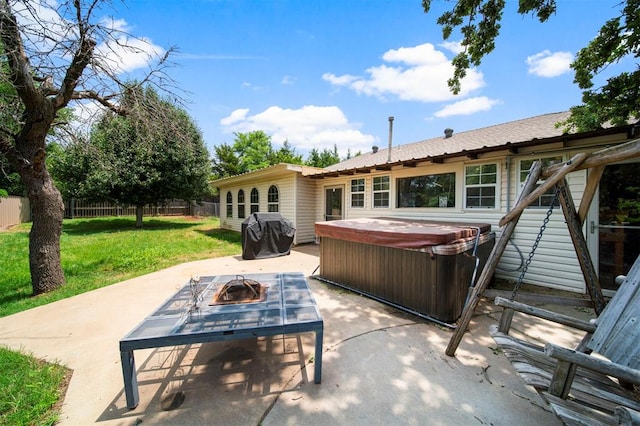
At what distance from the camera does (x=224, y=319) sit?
2.11 metres

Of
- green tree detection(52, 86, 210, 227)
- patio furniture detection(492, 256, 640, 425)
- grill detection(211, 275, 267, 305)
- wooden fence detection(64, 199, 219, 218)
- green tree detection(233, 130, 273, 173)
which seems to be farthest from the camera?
green tree detection(233, 130, 273, 173)

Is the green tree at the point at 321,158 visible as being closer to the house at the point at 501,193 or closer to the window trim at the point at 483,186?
the house at the point at 501,193

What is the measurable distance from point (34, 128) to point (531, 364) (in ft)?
22.4

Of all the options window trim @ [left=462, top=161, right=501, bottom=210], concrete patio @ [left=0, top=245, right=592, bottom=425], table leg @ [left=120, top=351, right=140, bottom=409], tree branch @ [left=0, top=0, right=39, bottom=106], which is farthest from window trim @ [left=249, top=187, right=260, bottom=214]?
table leg @ [left=120, top=351, right=140, bottom=409]

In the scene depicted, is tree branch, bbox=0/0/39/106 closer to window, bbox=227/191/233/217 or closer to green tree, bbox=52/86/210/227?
green tree, bbox=52/86/210/227

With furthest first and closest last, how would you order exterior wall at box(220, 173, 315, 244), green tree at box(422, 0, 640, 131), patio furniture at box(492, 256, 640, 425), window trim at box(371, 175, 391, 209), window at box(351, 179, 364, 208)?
exterior wall at box(220, 173, 315, 244) → window at box(351, 179, 364, 208) → window trim at box(371, 175, 391, 209) → green tree at box(422, 0, 640, 131) → patio furniture at box(492, 256, 640, 425)

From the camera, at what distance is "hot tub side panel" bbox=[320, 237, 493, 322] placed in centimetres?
320

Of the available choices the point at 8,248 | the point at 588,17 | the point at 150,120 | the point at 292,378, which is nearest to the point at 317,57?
the point at 150,120

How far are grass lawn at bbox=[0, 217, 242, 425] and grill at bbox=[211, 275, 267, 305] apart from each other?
132 cm

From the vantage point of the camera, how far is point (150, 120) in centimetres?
454

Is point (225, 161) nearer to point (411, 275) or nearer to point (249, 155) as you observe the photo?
point (249, 155)

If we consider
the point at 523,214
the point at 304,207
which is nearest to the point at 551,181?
the point at 523,214

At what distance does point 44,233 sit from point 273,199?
261 inches

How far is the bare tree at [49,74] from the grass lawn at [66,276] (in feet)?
2.00
